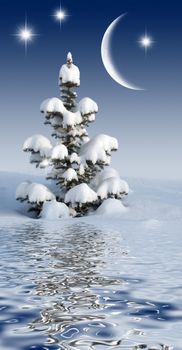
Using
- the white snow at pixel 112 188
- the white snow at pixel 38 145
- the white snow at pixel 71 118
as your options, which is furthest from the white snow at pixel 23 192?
the white snow at pixel 71 118

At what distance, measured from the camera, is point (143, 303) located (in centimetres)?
649

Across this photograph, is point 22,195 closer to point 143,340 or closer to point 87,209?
point 87,209

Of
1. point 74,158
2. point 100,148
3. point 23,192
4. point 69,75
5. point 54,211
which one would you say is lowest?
point 54,211

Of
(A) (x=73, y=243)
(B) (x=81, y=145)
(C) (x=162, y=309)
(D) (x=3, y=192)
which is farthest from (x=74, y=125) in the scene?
(C) (x=162, y=309)

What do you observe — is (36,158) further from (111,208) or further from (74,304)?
(74,304)

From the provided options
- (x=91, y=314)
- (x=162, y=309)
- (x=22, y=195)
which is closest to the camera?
(x=91, y=314)

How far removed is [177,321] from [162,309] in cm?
61

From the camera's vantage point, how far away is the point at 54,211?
26.4 meters

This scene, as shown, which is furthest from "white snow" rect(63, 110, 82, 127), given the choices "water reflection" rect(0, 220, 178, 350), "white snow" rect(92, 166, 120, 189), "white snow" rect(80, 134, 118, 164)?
"water reflection" rect(0, 220, 178, 350)

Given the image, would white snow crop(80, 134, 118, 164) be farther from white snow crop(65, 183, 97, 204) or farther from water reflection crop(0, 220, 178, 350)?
water reflection crop(0, 220, 178, 350)

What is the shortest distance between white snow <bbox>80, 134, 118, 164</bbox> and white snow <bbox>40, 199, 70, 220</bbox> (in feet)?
10.2

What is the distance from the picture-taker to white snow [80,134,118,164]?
28.1m

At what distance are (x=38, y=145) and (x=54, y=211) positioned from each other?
13.2 ft

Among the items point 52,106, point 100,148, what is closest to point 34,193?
point 100,148
